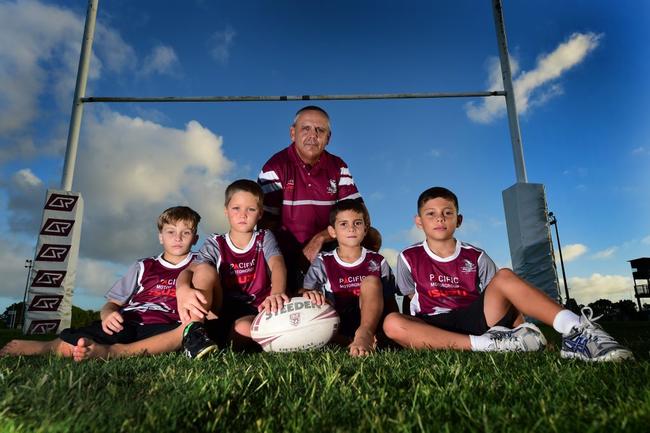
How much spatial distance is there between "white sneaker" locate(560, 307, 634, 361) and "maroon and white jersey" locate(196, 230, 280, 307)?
1.75m

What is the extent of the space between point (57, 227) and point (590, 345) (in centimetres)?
584

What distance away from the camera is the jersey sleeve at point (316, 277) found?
3.31 metres

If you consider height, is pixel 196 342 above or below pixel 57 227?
below

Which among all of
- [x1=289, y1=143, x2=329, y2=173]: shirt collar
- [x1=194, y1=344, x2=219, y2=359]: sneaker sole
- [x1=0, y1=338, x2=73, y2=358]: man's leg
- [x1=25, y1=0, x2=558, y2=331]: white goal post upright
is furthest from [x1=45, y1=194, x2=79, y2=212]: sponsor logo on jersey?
[x1=194, y1=344, x2=219, y2=359]: sneaker sole

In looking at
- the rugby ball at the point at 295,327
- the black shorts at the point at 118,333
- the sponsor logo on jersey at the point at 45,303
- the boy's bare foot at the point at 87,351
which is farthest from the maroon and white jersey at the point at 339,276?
the sponsor logo on jersey at the point at 45,303

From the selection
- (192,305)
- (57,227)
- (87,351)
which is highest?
(57,227)

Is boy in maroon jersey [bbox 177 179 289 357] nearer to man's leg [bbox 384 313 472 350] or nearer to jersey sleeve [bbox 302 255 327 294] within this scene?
jersey sleeve [bbox 302 255 327 294]

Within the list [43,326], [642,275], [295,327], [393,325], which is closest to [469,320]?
[393,325]

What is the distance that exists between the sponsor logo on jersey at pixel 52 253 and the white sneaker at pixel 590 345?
561cm

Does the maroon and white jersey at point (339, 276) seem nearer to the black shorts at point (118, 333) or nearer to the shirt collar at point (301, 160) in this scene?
the shirt collar at point (301, 160)

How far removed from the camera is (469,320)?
276cm

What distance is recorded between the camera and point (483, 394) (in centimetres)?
140

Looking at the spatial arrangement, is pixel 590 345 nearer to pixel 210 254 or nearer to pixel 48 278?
pixel 210 254

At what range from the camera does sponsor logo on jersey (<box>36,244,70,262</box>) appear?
5.82m
